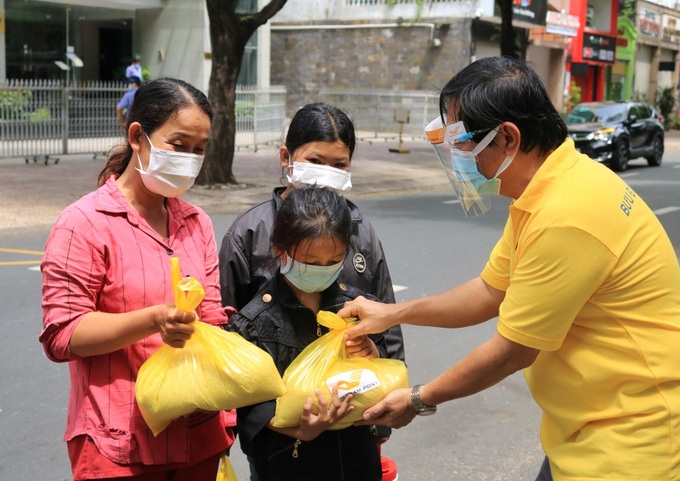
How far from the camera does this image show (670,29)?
44156 millimetres

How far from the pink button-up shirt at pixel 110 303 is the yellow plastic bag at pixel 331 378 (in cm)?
27

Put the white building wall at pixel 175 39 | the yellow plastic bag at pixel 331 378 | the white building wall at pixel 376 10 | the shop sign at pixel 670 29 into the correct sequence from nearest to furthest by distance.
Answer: the yellow plastic bag at pixel 331 378 < the white building wall at pixel 175 39 < the white building wall at pixel 376 10 < the shop sign at pixel 670 29

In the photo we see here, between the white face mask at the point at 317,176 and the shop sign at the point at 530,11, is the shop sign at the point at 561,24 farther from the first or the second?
the white face mask at the point at 317,176

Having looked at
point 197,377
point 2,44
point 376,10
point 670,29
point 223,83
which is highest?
point 670,29

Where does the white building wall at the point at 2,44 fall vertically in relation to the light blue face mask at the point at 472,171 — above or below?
above

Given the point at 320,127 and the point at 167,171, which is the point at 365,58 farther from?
the point at 167,171

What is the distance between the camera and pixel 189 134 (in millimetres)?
2480

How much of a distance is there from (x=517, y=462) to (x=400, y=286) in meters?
3.46

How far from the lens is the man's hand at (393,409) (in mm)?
2400

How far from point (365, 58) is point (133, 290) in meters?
28.2

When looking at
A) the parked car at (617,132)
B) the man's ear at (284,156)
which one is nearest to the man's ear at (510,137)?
the man's ear at (284,156)

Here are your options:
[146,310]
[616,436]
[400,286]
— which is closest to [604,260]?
[616,436]

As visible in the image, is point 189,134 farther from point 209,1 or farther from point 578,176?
point 209,1

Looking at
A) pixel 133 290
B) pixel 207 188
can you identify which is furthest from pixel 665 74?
pixel 133 290
